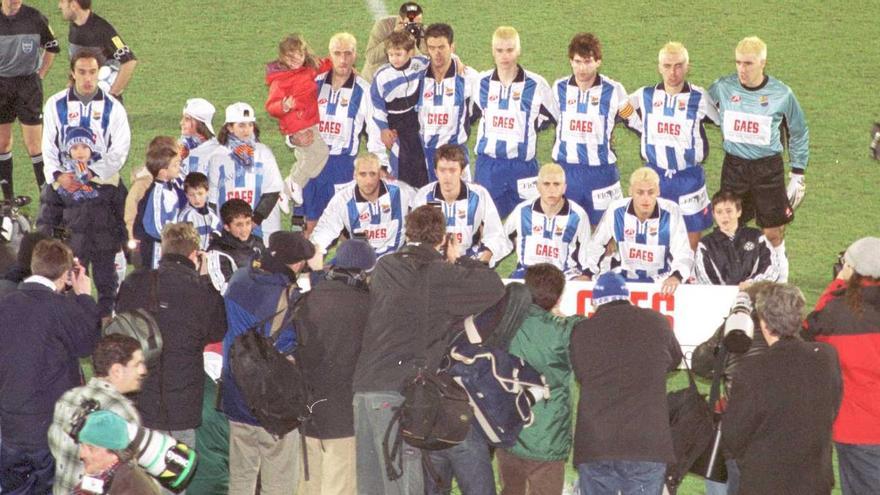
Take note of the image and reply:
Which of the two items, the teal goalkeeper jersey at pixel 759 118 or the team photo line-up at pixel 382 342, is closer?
the team photo line-up at pixel 382 342

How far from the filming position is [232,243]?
922 centimetres

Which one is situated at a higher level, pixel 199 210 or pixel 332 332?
pixel 199 210

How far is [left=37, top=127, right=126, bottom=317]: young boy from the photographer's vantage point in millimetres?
10211

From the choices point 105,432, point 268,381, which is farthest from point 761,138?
point 105,432

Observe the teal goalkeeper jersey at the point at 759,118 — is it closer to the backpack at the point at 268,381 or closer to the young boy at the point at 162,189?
the young boy at the point at 162,189

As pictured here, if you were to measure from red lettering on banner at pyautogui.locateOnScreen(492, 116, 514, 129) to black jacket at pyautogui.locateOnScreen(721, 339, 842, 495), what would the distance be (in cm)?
478

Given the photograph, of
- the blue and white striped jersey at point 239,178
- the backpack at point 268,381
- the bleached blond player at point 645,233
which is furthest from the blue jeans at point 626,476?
the blue and white striped jersey at point 239,178

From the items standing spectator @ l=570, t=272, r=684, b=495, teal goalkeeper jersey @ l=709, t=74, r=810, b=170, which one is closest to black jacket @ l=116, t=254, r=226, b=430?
Result: standing spectator @ l=570, t=272, r=684, b=495

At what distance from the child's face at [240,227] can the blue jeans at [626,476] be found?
308 cm

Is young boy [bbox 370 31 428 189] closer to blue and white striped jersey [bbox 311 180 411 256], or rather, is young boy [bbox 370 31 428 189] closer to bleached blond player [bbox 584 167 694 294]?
blue and white striped jersey [bbox 311 180 411 256]

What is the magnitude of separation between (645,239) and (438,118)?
197 cm

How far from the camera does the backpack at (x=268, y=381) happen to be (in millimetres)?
7223

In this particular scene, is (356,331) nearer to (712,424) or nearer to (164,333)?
(164,333)

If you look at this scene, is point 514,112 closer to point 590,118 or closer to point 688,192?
point 590,118
